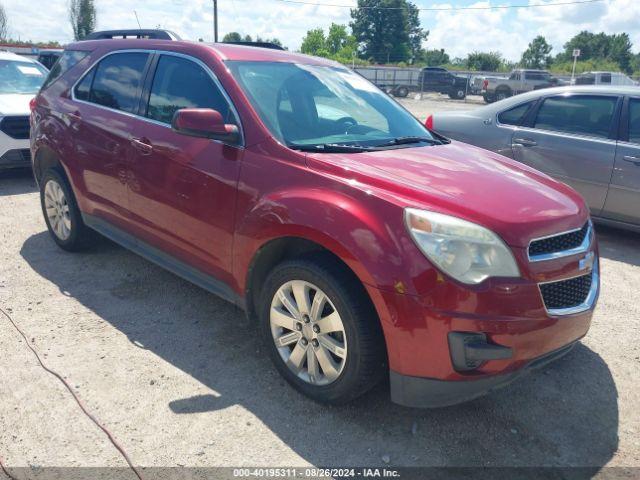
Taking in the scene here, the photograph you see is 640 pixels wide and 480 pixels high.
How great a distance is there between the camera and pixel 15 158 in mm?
7305

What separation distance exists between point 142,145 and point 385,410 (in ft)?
7.65

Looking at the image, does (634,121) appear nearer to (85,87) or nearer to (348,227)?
(348,227)

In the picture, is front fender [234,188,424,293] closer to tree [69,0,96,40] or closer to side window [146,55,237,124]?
side window [146,55,237,124]

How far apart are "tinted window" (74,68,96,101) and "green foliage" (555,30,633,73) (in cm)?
8597

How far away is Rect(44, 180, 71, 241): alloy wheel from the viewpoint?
4770mm

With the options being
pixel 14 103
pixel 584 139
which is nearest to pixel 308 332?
pixel 584 139

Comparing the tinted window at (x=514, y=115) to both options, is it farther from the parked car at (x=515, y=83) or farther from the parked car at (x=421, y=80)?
the parked car at (x=421, y=80)

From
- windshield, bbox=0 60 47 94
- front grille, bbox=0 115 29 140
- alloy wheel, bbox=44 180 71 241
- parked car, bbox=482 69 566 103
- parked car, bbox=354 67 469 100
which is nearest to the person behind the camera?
alloy wheel, bbox=44 180 71 241

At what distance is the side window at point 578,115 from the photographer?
5645mm

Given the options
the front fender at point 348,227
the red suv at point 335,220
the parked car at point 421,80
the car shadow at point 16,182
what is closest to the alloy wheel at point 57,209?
the red suv at point 335,220

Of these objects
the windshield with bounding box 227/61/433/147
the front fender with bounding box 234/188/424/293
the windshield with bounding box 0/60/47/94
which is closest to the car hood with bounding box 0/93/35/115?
the windshield with bounding box 0/60/47/94

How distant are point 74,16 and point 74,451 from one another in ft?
249

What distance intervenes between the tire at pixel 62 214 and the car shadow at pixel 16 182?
2507mm

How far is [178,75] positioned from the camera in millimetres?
3662
